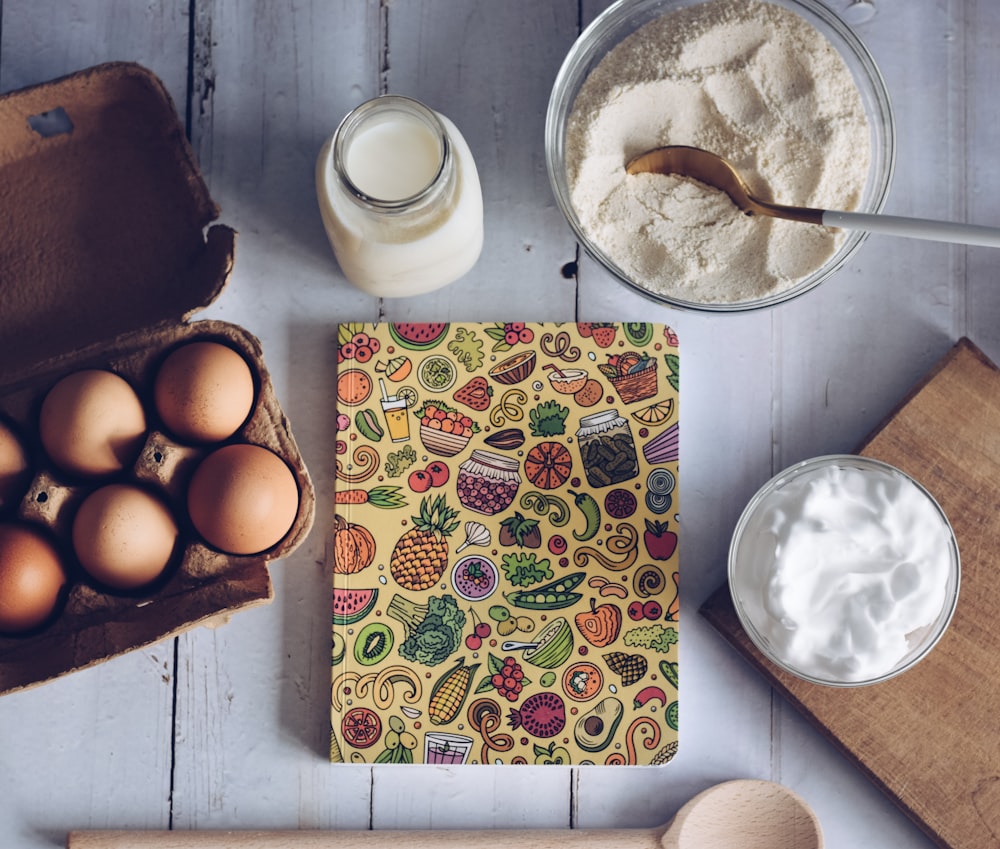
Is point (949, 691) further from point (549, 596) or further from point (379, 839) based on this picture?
point (379, 839)

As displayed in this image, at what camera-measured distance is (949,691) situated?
0.78m

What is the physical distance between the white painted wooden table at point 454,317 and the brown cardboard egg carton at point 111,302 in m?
0.06

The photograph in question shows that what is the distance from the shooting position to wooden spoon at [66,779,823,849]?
0.80 metres

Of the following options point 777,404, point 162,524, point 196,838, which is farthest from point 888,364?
point 196,838

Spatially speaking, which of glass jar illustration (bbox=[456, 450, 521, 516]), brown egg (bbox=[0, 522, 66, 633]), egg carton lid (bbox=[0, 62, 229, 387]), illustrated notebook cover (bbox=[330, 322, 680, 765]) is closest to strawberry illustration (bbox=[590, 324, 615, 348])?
illustrated notebook cover (bbox=[330, 322, 680, 765])

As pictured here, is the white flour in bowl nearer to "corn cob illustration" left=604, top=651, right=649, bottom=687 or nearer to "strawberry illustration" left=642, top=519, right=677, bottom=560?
"strawberry illustration" left=642, top=519, right=677, bottom=560

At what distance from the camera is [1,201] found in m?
0.80

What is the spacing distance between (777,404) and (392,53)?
0.46 m

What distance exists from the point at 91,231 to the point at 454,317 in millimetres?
314

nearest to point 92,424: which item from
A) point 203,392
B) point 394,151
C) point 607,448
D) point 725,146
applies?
point 203,392

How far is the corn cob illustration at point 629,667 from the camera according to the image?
0.80m

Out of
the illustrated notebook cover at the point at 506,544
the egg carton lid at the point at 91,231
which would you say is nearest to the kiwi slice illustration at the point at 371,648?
the illustrated notebook cover at the point at 506,544

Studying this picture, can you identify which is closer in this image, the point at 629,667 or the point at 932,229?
the point at 932,229

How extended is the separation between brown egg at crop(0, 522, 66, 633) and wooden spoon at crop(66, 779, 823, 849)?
0.22 metres
